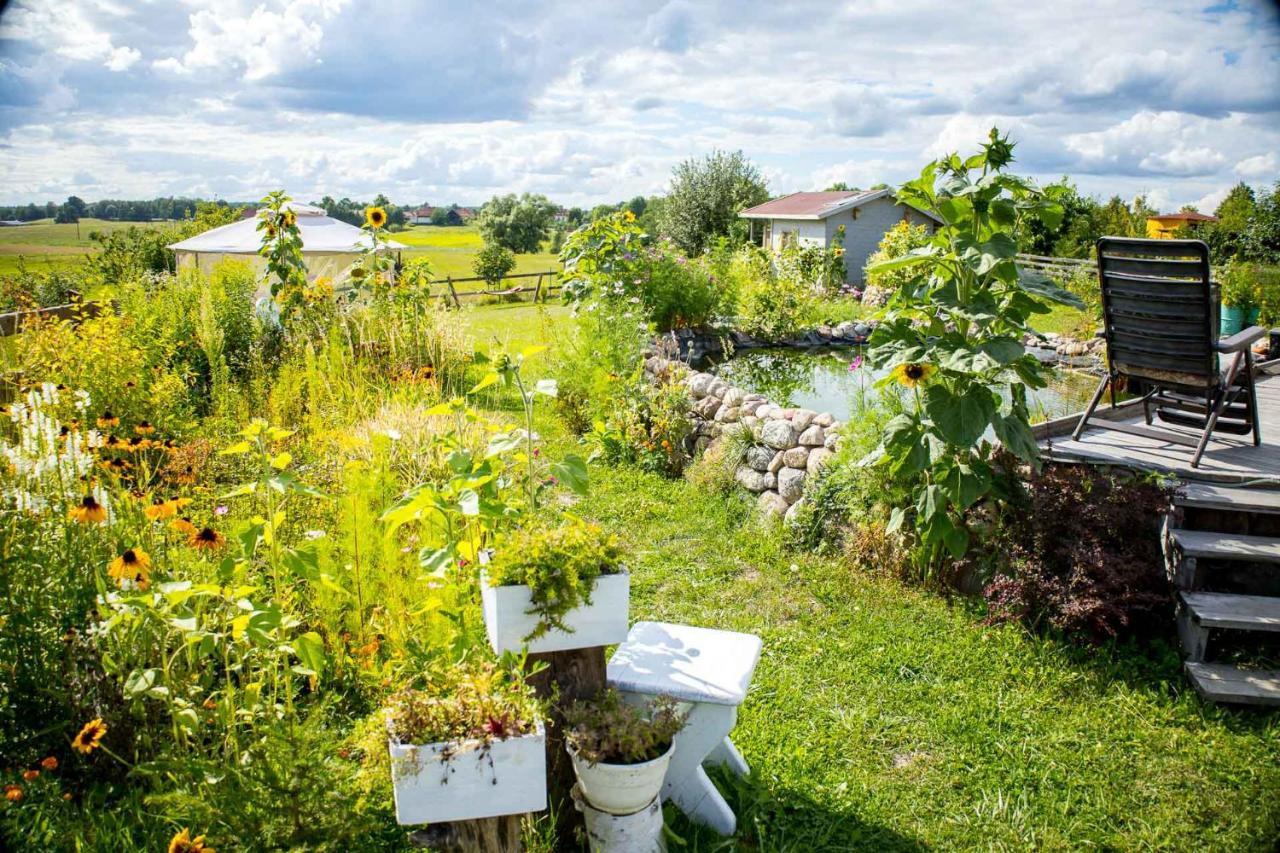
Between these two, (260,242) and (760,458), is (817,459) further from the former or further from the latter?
(260,242)

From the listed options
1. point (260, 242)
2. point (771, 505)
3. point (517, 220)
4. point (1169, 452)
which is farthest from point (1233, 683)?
point (517, 220)

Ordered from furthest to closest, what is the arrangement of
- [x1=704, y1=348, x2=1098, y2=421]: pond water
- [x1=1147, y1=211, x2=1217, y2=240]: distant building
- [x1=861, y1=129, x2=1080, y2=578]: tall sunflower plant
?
[x1=1147, y1=211, x2=1217, y2=240]: distant building, [x1=704, y1=348, x2=1098, y2=421]: pond water, [x1=861, y1=129, x2=1080, y2=578]: tall sunflower plant

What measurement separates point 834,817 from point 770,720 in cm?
56

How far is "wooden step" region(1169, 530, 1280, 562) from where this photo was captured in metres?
3.67

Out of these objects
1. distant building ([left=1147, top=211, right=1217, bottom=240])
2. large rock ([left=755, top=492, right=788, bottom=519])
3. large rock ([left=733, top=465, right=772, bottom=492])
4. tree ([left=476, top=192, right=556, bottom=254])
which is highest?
tree ([left=476, top=192, right=556, bottom=254])

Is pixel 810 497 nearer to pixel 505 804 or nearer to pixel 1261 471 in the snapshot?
pixel 1261 471

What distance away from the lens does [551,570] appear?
2240 millimetres

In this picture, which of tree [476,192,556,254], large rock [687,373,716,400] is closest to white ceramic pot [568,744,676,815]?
large rock [687,373,716,400]

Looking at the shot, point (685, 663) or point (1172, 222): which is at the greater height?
point (1172, 222)

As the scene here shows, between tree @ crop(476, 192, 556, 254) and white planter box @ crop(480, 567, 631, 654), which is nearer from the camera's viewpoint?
Answer: white planter box @ crop(480, 567, 631, 654)

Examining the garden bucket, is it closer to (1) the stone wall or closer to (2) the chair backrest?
(1) the stone wall

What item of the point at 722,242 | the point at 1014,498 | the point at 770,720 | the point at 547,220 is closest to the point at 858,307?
the point at 722,242

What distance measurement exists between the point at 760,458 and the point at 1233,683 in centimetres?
289

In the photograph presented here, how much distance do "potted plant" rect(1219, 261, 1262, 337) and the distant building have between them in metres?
9.94
